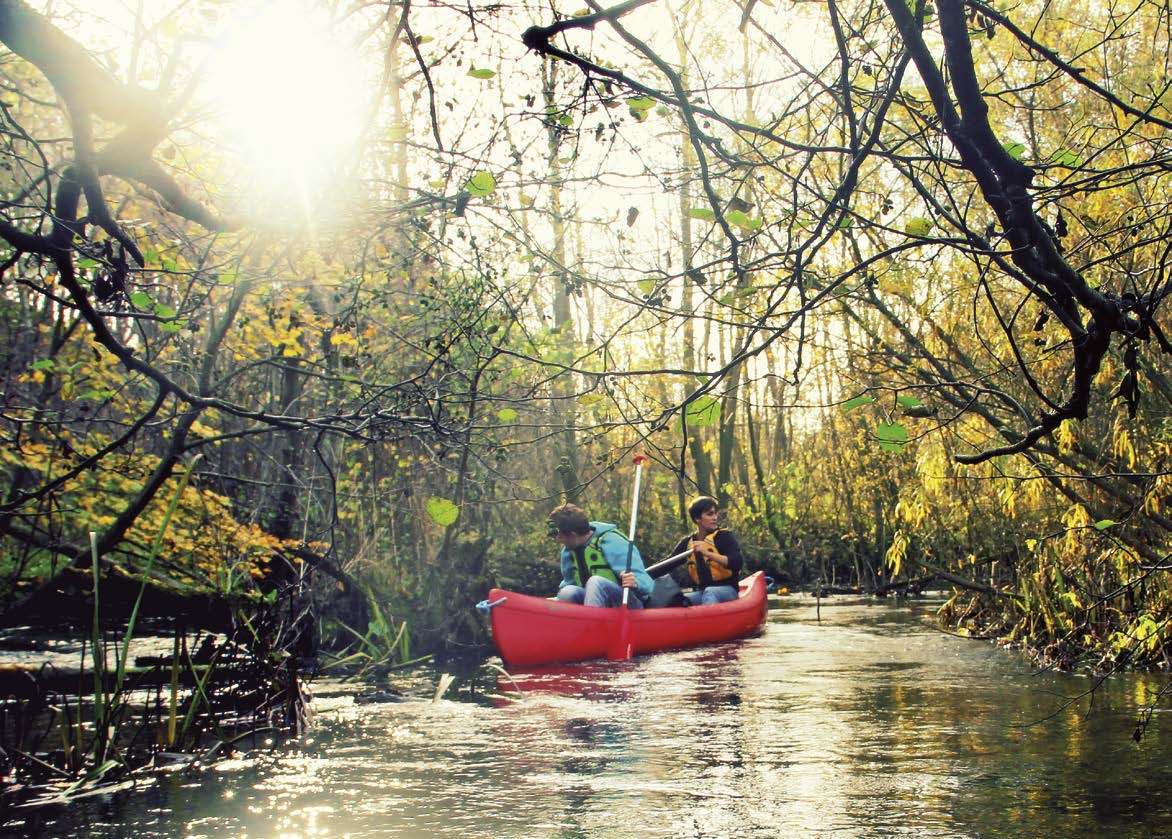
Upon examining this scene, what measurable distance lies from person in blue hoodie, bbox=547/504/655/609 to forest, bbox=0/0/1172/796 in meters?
1.23

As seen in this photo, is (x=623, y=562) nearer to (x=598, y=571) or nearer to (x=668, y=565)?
(x=598, y=571)

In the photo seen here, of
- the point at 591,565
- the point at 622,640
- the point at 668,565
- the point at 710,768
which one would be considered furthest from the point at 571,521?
the point at 710,768

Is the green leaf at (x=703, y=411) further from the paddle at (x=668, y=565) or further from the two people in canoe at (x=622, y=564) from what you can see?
the paddle at (x=668, y=565)

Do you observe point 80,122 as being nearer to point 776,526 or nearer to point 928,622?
point 928,622

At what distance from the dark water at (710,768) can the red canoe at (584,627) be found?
93cm

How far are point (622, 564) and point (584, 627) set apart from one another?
1090 mm

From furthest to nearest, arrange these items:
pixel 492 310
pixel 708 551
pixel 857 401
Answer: pixel 708 551, pixel 492 310, pixel 857 401

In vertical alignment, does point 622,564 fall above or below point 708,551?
below

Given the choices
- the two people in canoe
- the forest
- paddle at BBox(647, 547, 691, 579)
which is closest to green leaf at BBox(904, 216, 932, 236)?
the forest

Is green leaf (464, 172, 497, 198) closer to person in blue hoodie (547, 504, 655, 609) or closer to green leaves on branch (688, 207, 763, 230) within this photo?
green leaves on branch (688, 207, 763, 230)

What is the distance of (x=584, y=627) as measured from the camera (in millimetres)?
10266

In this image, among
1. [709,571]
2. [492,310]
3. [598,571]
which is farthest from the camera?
[709,571]

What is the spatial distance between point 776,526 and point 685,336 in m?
3.69

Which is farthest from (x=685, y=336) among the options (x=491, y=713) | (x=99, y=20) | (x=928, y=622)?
(x=99, y=20)
